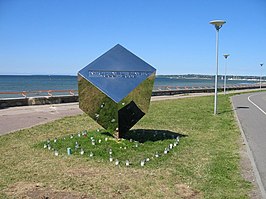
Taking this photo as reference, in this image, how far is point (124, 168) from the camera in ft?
23.0

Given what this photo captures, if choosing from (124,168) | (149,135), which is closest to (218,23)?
(149,135)

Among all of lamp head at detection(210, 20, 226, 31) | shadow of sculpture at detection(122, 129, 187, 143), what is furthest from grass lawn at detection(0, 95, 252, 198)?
lamp head at detection(210, 20, 226, 31)

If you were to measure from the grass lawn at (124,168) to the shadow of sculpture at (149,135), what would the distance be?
0.03 m

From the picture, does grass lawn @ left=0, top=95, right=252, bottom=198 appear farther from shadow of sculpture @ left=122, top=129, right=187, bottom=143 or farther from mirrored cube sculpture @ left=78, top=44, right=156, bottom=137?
mirrored cube sculpture @ left=78, top=44, right=156, bottom=137

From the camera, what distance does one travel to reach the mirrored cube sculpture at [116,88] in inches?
357

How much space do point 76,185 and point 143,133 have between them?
18.2 ft

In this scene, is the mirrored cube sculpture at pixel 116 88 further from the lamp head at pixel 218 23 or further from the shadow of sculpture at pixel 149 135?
the lamp head at pixel 218 23

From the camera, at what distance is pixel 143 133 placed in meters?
11.2

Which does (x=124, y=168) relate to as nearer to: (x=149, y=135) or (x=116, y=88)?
(x=116, y=88)

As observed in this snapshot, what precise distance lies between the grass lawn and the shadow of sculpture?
0.11 feet

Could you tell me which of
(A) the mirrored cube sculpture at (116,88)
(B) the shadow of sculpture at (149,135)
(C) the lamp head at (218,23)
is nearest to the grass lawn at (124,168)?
(B) the shadow of sculpture at (149,135)

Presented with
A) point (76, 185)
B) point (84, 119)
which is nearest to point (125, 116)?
point (76, 185)

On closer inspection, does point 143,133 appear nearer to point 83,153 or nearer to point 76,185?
point 83,153

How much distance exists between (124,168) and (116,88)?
2.83 m
